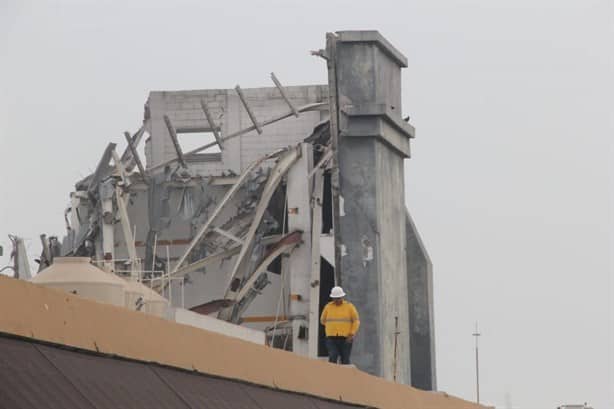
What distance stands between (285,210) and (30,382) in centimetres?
3293

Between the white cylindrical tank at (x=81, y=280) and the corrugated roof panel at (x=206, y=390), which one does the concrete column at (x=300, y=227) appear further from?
the corrugated roof panel at (x=206, y=390)

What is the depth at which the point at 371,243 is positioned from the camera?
4497 cm

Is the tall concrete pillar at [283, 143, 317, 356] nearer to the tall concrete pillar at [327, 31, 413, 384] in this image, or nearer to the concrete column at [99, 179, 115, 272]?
the tall concrete pillar at [327, 31, 413, 384]

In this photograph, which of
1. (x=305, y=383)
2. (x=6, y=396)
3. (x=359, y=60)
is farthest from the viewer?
(x=359, y=60)

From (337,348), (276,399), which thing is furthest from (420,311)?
(276,399)

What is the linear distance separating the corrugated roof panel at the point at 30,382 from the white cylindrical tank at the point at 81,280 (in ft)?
15.2

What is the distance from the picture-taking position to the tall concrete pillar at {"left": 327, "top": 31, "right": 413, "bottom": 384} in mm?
44188

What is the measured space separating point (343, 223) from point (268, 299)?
3.63 metres

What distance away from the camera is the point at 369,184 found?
4506 centimetres

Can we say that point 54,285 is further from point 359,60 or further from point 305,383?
point 359,60

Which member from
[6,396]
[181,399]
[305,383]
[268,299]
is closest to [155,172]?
[268,299]

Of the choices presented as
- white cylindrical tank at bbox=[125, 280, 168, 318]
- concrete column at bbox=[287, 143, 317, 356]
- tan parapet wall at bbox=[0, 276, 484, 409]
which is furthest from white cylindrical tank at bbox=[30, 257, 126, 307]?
concrete column at bbox=[287, 143, 317, 356]

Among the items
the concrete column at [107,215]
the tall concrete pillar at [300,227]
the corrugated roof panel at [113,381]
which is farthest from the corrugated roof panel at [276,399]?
the concrete column at [107,215]

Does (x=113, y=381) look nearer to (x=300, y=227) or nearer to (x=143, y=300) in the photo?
(x=143, y=300)
